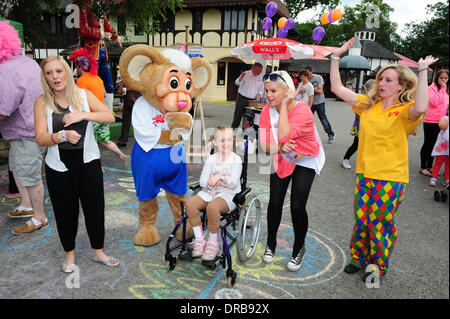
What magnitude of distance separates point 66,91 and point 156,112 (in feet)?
2.82

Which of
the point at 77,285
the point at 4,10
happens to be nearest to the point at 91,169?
the point at 77,285

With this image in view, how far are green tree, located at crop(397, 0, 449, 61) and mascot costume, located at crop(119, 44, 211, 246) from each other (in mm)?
1961

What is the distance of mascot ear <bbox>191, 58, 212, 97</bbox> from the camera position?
3689 millimetres

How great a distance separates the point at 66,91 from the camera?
2680 millimetres

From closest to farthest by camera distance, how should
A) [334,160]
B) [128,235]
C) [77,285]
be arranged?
[77,285]
[128,235]
[334,160]

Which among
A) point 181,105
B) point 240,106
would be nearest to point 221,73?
point 240,106

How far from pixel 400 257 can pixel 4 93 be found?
168 inches

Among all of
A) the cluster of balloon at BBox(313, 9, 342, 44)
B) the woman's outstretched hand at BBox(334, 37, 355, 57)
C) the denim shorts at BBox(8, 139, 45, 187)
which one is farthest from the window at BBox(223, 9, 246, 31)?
the denim shorts at BBox(8, 139, 45, 187)

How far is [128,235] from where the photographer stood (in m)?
3.65

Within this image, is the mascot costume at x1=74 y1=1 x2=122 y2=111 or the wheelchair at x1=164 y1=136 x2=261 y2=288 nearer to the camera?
the wheelchair at x1=164 y1=136 x2=261 y2=288

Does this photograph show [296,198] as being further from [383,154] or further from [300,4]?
[300,4]

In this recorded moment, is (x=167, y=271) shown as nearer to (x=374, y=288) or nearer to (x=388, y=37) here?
(x=374, y=288)

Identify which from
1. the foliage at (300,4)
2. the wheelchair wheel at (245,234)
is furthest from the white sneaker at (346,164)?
the foliage at (300,4)

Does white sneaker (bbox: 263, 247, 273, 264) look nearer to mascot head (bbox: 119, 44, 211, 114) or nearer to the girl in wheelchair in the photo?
the girl in wheelchair
